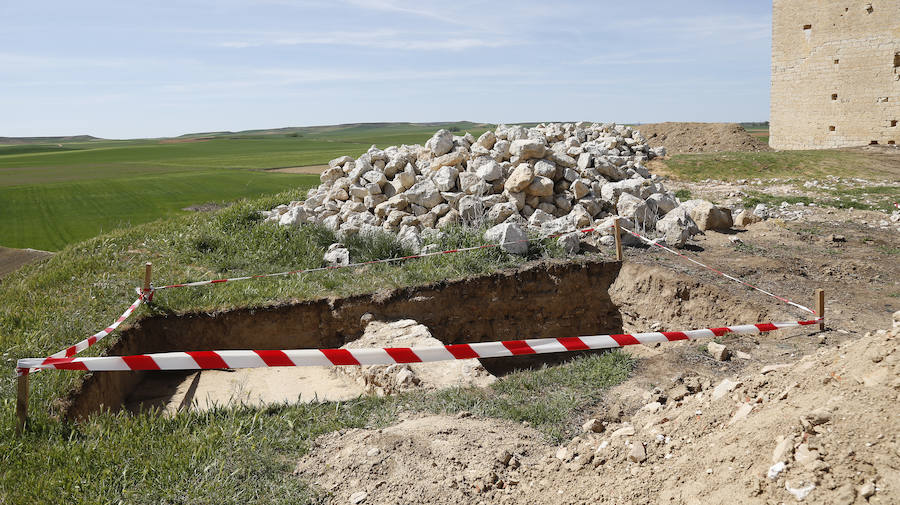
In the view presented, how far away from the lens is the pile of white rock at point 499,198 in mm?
9734

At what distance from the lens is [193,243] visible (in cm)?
989

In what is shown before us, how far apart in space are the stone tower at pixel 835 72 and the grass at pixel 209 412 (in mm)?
17262

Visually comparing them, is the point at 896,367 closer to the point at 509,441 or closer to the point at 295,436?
the point at 509,441

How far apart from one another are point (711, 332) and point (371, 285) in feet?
14.3

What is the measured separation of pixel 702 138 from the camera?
24266 mm

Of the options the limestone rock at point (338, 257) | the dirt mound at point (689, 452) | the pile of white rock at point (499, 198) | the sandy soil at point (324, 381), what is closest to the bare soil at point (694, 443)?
the dirt mound at point (689, 452)

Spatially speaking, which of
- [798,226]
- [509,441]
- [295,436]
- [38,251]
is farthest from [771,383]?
[38,251]

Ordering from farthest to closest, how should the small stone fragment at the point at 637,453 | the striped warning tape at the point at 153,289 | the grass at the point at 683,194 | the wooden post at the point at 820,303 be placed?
the grass at the point at 683,194 → the wooden post at the point at 820,303 → the striped warning tape at the point at 153,289 → the small stone fragment at the point at 637,453

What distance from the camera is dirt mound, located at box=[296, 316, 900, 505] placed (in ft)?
8.77

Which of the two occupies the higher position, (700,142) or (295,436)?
(700,142)

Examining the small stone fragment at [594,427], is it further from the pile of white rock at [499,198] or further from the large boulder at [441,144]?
the large boulder at [441,144]

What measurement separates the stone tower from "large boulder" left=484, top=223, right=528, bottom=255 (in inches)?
686

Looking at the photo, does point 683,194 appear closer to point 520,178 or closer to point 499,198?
point 520,178

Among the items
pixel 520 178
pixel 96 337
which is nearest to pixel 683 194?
pixel 520 178
